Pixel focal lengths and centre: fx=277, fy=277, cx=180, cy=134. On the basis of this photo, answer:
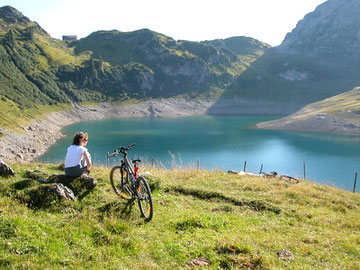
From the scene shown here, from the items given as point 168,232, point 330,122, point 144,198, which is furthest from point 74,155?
point 330,122

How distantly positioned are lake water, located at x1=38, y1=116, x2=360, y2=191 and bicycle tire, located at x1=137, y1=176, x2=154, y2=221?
36111 mm

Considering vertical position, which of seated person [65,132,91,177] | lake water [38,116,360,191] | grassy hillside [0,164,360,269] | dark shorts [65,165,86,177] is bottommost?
lake water [38,116,360,191]

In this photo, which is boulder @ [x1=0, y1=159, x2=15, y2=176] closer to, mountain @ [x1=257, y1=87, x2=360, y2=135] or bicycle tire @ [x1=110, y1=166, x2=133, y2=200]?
bicycle tire @ [x1=110, y1=166, x2=133, y2=200]

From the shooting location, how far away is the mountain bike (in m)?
9.01

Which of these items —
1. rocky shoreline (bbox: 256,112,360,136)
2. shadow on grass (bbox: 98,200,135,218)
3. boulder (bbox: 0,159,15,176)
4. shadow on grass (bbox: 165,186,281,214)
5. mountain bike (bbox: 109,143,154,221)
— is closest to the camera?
shadow on grass (bbox: 98,200,135,218)

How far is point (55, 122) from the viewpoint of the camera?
419ft

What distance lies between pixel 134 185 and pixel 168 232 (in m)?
2.02

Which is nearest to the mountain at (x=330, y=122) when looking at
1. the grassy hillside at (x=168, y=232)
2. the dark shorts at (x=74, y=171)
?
A: the grassy hillside at (x=168, y=232)

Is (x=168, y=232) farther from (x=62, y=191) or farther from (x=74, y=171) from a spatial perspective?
(x=74, y=171)

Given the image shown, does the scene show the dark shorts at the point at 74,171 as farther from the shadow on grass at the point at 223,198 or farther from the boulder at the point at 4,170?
the shadow on grass at the point at 223,198

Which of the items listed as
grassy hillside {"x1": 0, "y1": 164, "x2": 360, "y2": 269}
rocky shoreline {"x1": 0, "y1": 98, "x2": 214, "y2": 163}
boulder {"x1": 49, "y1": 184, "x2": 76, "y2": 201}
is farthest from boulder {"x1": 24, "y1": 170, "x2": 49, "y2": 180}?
rocky shoreline {"x1": 0, "y1": 98, "x2": 214, "y2": 163}

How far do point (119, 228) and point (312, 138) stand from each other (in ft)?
343

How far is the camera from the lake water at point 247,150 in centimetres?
5656

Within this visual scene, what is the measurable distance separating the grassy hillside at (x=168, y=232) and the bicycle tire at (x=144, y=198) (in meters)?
0.33
